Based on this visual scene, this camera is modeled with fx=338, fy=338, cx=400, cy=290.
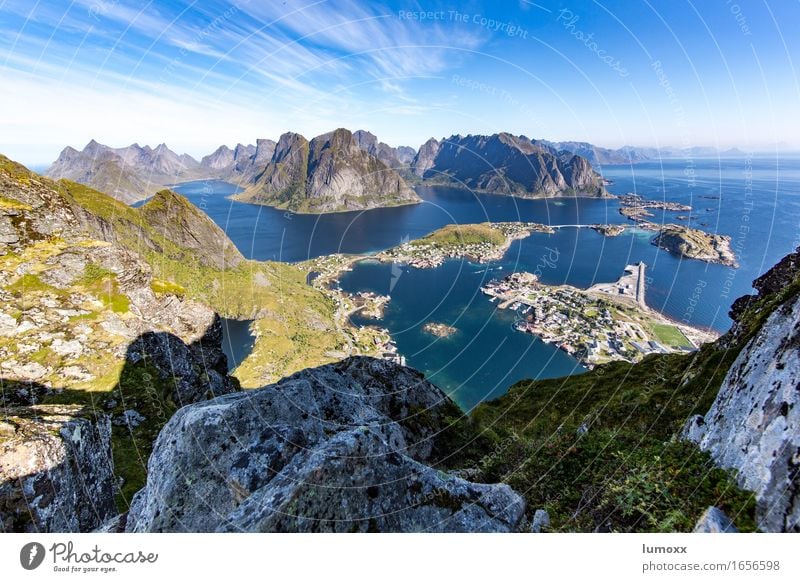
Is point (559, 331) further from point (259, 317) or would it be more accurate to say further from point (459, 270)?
point (259, 317)

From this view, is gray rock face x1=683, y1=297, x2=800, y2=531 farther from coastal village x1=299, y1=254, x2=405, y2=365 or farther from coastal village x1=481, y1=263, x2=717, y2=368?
coastal village x1=481, y1=263, x2=717, y2=368

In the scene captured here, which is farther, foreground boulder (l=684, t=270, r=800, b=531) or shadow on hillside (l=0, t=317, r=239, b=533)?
shadow on hillside (l=0, t=317, r=239, b=533)

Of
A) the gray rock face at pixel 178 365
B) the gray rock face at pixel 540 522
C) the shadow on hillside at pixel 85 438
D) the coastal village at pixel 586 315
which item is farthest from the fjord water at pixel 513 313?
the gray rock face at pixel 540 522

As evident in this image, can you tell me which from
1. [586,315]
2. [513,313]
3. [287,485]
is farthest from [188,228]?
[287,485]

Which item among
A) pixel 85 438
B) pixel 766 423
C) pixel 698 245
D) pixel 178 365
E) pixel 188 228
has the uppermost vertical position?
→ pixel 188 228

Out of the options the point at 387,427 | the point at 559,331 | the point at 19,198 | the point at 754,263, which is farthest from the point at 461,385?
the point at 754,263

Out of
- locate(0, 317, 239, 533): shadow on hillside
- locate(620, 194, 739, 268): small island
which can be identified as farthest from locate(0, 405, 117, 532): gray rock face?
locate(620, 194, 739, 268): small island

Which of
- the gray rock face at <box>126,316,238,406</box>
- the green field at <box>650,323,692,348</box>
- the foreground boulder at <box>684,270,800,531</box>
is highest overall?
the foreground boulder at <box>684,270,800,531</box>
